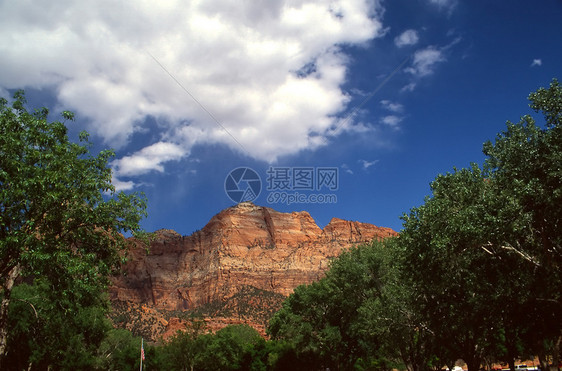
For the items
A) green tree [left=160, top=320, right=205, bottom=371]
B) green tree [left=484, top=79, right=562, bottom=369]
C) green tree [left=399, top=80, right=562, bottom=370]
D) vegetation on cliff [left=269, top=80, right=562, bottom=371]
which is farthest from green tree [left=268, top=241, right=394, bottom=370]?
green tree [left=160, top=320, right=205, bottom=371]

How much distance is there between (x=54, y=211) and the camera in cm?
1684

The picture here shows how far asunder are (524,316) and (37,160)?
2573 centimetres

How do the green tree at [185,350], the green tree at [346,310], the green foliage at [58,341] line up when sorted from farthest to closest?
the green tree at [185,350] < the green foliage at [58,341] < the green tree at [346,310]

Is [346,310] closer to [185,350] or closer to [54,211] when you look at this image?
[54,211]

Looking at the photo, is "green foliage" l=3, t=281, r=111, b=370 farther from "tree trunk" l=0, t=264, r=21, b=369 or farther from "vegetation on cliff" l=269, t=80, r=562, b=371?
"vegetation on cliff" l=269, t=80, r=562, b=371

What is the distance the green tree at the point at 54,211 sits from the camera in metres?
15.9

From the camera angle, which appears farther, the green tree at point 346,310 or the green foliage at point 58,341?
the green foliage at point 58,341

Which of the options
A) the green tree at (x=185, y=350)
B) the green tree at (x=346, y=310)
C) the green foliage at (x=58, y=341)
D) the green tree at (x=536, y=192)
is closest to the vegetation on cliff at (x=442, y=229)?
the green tree at (x=536, y=192)

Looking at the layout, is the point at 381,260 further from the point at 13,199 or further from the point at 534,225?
the point at 13,199

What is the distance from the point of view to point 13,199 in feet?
52.9

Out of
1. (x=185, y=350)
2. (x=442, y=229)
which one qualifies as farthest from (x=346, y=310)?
(x=185, y=350)

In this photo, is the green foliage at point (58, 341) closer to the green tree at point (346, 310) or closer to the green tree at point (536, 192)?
the green tree at point (346, 310)

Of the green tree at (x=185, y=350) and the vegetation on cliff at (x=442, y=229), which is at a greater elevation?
the vegetation on cliff at (x=442, y=229)

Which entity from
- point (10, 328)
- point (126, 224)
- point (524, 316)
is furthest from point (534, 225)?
point (10, 328)
